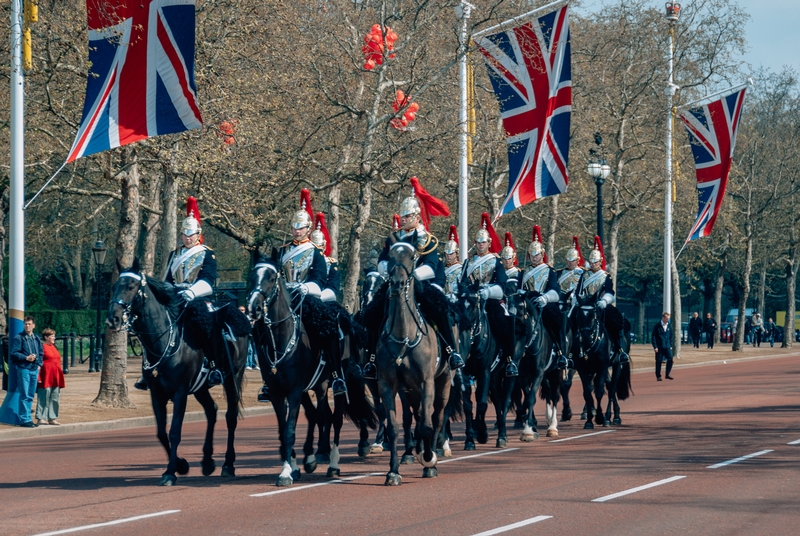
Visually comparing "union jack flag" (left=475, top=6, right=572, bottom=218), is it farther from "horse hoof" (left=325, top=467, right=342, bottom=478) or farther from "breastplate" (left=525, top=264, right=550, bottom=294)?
"horse hoof" (left=325, top=467, right=342, bottom=478)

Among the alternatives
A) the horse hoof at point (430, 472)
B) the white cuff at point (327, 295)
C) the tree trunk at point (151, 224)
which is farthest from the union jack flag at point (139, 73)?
the tree trunk at point (151, 224)

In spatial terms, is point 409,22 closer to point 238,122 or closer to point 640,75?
point 238,122

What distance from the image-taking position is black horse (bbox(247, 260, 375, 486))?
12.2 m

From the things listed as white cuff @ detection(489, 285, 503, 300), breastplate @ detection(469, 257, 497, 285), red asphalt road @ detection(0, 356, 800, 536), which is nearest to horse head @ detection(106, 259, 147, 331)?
red asphalt road @ detection(0, 356, 800, 536)

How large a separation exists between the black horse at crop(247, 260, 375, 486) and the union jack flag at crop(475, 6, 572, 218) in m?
13.1

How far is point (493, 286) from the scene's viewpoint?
52.8 ft

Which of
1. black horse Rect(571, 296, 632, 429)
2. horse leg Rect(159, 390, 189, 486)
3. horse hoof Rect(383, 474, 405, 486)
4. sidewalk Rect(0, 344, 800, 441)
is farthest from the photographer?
sidewalk Rect(0, 344, 800, 441)

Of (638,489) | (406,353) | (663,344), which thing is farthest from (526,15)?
(638,489)

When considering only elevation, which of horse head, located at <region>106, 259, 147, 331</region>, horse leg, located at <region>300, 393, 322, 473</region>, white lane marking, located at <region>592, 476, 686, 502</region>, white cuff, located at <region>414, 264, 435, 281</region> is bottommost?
white lane marking, located at <region>592, 476, 686, 502</region>

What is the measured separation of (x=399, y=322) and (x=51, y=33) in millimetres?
12605

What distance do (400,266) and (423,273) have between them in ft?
3.80

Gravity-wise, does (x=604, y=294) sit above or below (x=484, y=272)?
below

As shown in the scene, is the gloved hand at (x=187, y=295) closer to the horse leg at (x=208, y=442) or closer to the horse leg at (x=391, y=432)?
the horse leg at (x=208, y=442)

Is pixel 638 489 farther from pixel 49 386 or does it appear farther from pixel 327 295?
pixel 49 386
